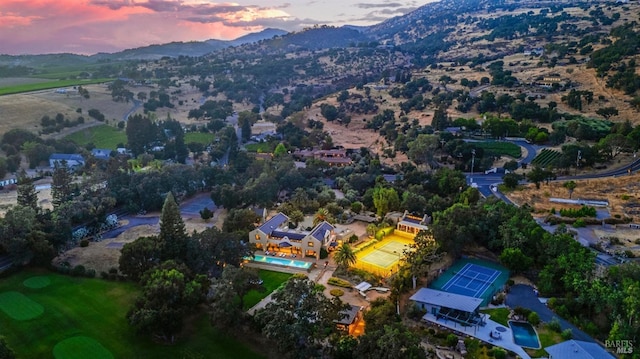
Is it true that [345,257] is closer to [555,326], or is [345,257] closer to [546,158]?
[555,326]

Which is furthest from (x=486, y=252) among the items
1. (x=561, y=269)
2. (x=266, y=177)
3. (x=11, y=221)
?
(x=11, y=221)

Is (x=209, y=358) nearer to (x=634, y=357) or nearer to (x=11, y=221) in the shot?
(x=11, y=221)

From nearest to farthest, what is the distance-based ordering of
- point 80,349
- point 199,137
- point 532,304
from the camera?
point 80,349, point 532,304, point 199,137

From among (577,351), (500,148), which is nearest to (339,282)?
(577,351)

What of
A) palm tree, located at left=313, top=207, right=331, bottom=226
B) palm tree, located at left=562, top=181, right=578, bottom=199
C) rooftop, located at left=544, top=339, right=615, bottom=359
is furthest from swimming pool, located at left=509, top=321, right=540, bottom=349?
palm tree, located at left=562, top=181, right=578, bottom=199

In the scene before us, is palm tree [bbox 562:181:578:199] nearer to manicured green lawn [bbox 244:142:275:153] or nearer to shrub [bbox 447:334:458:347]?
shrub [bbox 447:334:458:347]

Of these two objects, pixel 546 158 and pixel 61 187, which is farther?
pixel 546 158

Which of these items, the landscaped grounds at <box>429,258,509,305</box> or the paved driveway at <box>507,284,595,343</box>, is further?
the landscaped grounds at <box>429,258,509,305</box>
